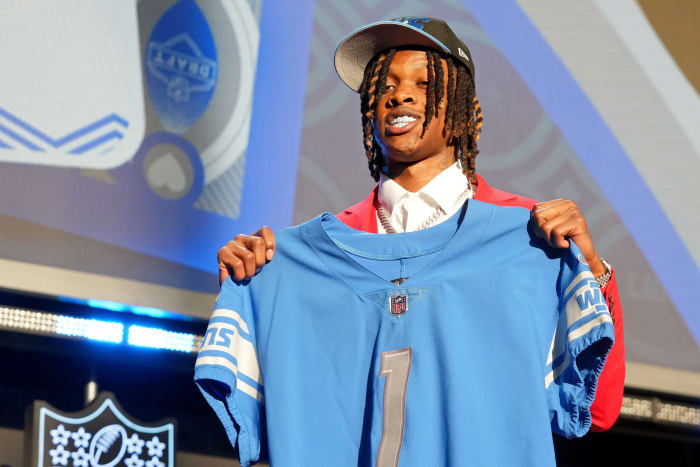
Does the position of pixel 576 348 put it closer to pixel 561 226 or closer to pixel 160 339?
pixel 561 226

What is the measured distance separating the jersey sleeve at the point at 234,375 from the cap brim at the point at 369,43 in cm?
46

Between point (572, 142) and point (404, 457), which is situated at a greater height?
point (572, 142)

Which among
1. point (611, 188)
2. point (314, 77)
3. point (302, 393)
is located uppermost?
point (314, 77)

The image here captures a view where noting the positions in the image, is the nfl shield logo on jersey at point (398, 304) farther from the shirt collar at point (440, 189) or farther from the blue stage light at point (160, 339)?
the blue stage light at point (160, 339)

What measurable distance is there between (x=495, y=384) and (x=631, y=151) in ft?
7.61

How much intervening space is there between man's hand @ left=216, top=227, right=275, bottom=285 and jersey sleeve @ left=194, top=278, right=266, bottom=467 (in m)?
0.03

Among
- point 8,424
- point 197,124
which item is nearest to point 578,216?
point 197,124

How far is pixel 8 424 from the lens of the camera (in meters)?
3.51

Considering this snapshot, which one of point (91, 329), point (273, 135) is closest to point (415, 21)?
point (273, 135)

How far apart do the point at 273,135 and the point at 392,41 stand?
1.50 metres

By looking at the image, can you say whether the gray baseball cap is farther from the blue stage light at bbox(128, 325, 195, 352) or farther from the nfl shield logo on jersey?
the blue stage light at bbox(128, 325, 195, 352)

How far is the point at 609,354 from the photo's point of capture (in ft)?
5.89

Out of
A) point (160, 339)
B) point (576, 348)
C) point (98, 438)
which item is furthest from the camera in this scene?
point (160, 339)

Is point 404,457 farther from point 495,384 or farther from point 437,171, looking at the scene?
point 437,171
